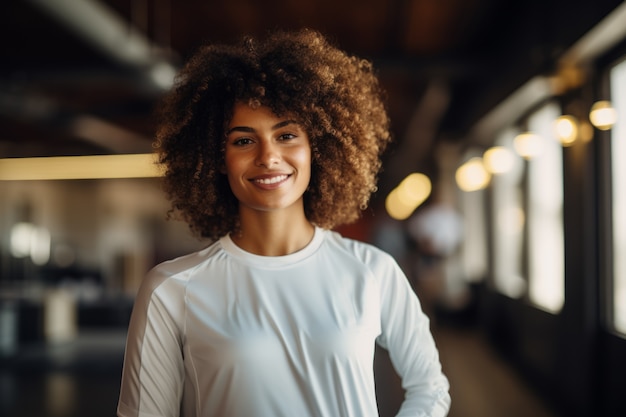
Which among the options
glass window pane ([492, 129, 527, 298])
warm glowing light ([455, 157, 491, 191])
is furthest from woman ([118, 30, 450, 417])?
warm glowing light ([455, 157, 491, 191])

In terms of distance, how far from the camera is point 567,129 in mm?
4945

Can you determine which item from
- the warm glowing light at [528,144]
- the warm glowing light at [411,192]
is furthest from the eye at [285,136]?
the warm glowing light at [411,192]

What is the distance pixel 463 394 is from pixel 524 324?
1.76 meters

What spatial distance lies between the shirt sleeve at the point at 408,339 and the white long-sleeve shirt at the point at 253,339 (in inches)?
1.3

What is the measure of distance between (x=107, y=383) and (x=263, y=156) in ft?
17.2

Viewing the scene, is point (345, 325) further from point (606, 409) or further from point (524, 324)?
point (524, 324)

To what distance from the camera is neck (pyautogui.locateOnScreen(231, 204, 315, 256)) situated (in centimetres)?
158

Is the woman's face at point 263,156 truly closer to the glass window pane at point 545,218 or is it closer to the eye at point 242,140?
the eye at point 242,140

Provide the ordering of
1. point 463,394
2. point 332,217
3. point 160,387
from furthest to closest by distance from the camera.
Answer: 1. point 463,394
2. point 332,217
3. point 160,387

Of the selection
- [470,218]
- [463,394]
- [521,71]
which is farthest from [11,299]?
[470,218]

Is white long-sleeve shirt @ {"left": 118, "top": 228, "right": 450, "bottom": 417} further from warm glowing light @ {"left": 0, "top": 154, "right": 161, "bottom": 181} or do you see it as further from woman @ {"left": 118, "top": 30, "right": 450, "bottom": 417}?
warm glowing light @ {"left": 0, "top": 154, "right": 161, "bottom": 181}

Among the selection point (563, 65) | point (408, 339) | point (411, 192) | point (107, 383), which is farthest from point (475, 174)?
point (408, 339)

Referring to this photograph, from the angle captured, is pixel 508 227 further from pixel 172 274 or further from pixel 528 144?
pixel 172 274

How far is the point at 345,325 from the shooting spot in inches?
57.4
